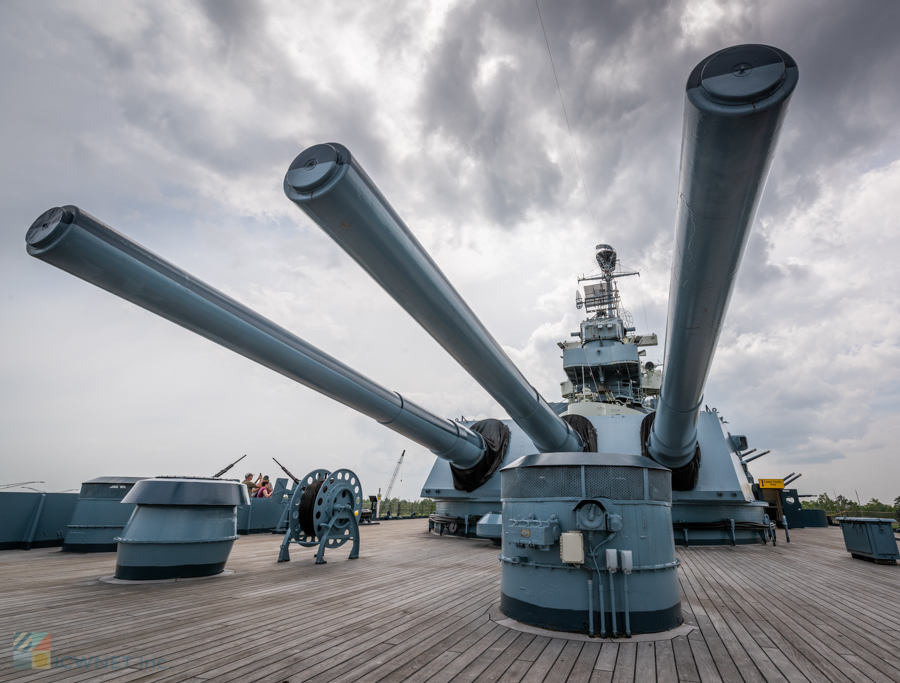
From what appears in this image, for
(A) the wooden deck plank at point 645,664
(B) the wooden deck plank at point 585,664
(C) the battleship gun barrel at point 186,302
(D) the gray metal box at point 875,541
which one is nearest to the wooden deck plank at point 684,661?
(A) the wooden deck plank at point 645,664

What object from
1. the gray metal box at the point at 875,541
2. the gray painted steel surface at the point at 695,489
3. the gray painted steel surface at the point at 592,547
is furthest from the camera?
the gray painted steel surface at the point at 695,489

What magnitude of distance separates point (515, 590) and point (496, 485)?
21.6 feet

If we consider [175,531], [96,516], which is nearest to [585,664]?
Result: [175,531]

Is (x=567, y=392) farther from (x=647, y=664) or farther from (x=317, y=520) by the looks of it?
(x=647, y=664)

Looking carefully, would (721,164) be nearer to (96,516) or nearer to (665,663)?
(665,663)

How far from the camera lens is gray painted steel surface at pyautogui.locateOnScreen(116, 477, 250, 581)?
533 centimetres

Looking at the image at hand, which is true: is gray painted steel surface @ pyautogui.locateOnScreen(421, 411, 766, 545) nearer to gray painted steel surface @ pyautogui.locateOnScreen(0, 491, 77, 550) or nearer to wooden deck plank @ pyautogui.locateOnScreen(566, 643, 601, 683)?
wooden deck plank @ pyautogui.locateOnScreen(566, 643, 601, 683)

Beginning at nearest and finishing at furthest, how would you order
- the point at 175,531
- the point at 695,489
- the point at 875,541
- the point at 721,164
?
the point at 721,164 → the point at 175,531 → the point at 875,541 → the point at 695,489

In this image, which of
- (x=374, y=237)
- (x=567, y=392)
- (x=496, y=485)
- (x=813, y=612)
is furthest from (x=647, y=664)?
(x=567, y=392)

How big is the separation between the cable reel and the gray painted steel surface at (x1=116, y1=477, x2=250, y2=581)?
1215mm

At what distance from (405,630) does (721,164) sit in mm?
3566

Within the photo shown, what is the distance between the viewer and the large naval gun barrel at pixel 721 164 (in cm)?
157

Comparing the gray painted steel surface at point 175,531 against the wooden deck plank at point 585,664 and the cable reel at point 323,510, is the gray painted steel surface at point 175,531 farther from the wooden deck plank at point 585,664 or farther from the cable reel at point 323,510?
the wooden deck plank at point 585,664

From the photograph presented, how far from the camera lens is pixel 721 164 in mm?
1762
